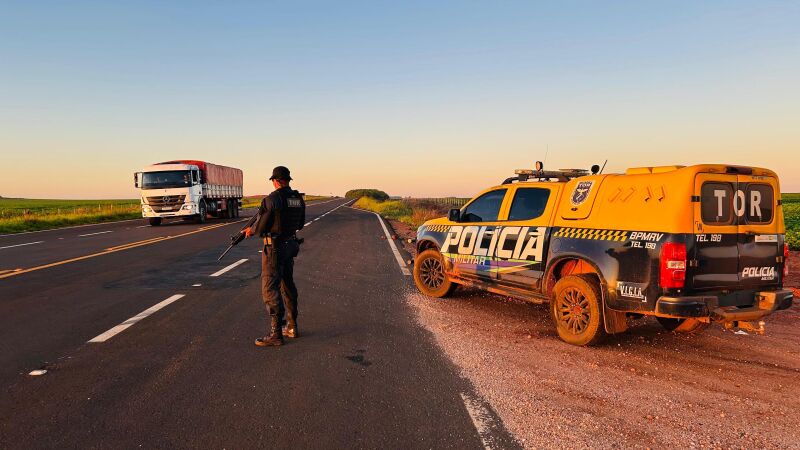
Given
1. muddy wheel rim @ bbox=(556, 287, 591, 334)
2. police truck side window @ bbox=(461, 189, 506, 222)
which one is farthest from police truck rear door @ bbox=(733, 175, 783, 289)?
police truck side window @ bbox=(461, 189, 506, 222)

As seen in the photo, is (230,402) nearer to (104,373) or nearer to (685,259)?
(104,373)

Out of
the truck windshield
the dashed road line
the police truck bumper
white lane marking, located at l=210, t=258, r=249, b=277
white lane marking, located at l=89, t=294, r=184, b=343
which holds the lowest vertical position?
the dashed road line

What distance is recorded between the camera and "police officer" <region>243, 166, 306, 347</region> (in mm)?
5375

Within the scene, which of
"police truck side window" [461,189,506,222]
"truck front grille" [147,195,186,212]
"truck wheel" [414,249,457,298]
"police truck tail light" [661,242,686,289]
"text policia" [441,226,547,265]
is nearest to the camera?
"police truck tail light" [661,242,686,289]

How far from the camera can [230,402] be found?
149 inches

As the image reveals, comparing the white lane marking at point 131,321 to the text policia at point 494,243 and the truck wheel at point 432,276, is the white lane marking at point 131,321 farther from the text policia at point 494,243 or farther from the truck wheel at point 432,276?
the text policia at point 494,243

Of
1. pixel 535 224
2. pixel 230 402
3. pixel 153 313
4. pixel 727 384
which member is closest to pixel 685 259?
pixel 727 384

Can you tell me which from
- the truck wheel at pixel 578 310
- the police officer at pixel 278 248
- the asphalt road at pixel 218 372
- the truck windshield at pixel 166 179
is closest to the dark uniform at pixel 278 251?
the police officer at pixel 278 248

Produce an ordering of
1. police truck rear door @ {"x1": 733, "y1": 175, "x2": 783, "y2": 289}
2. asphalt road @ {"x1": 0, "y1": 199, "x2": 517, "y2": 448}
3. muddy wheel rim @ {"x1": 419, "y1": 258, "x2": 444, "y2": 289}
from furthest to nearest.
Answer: muddy wheel rim @ {"x1": 419, "y1": 258, "x2": 444, "y2": 289}
police truck rear door @ {"x1": 733, "y1": 175, "x2": 783, "y2": 289}
asphalt road @ {"x1": 0, "y1": 199, "x2": 517, "y2": 448}

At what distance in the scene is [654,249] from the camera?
467 cm

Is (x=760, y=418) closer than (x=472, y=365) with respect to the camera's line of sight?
Yes

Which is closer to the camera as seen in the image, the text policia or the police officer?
the police officer

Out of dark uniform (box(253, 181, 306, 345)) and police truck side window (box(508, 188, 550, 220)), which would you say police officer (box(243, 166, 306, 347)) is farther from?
police truck side window (box(508, 188, 550, 220))

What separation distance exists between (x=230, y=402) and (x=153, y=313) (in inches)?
134
